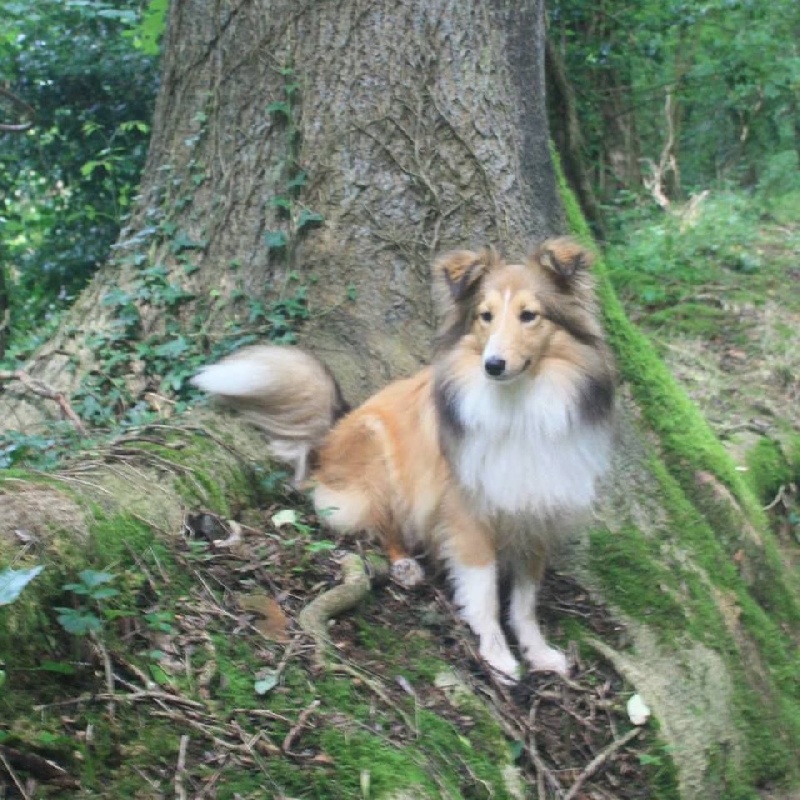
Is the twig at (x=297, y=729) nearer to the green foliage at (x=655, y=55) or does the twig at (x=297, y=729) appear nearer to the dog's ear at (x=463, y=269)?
the dog's ear at (x=463, y=269)

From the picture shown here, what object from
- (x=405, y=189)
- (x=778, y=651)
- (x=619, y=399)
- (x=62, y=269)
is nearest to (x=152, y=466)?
(x=405, y=189)

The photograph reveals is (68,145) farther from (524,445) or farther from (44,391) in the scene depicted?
(524,445)

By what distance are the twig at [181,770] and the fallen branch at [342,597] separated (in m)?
0.64

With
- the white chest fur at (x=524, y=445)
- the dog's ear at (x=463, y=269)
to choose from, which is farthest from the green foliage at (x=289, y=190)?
the white chest fur at (x=524, y=445)

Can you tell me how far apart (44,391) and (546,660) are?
2486 millimetres

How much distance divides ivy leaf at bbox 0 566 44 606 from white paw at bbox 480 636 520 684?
2.01 metres

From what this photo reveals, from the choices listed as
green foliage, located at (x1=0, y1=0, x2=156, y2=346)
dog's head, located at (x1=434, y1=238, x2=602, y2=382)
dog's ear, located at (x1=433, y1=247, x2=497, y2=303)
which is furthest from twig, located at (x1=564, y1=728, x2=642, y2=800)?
green foliage, located at (x1=0, y1=0, x2=156, y2=346)

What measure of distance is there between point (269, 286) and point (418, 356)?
81cm

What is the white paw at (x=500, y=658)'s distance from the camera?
3729 mm

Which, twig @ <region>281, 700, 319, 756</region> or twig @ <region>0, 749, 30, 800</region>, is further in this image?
twig @ <region>281, 700, 319, 756</region>

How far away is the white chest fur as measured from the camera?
12.5 ft

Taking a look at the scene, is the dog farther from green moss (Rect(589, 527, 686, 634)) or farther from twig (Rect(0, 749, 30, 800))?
twig (Rect(0, 749, 30, 800))

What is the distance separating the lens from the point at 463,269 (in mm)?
3877

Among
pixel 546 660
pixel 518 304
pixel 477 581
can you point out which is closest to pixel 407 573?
pixel 477 581
